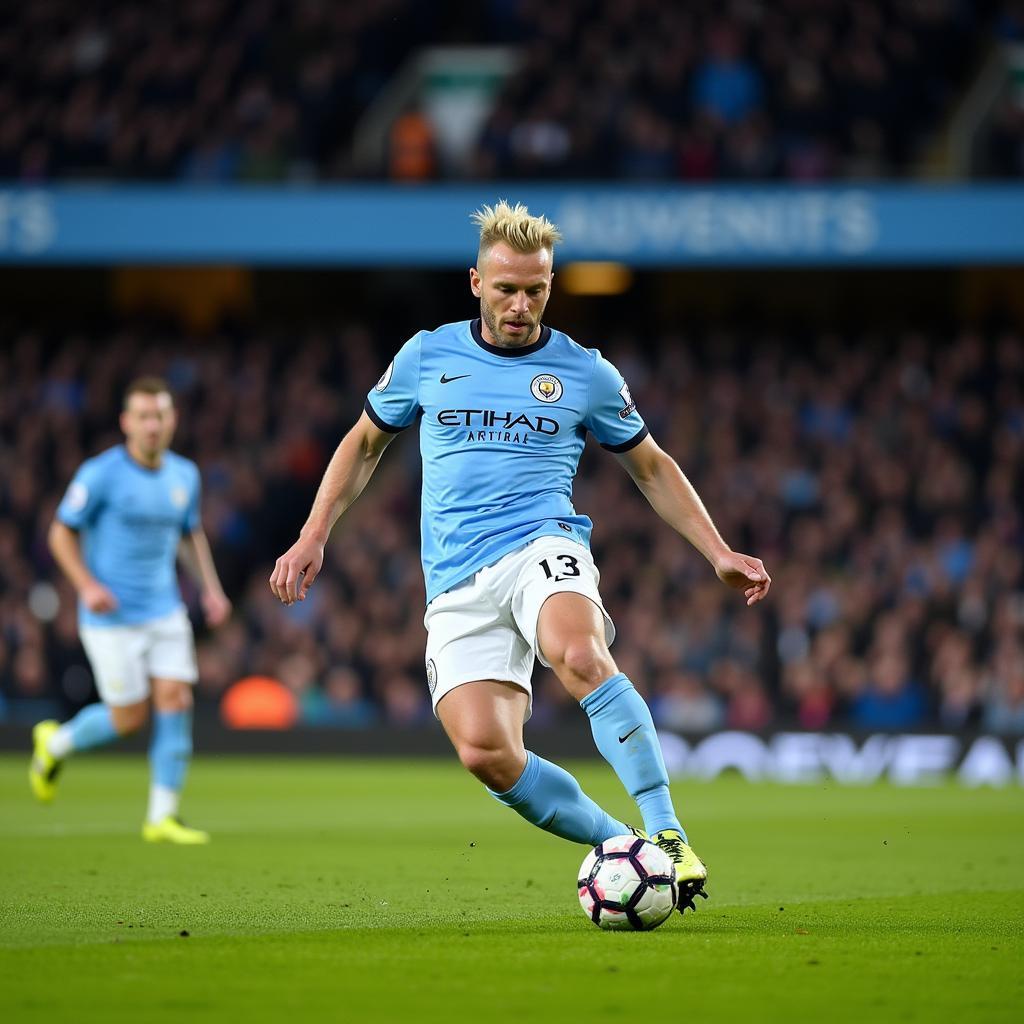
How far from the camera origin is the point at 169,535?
11250 mm

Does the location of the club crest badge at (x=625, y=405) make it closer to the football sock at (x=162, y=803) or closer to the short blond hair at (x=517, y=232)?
the short blond hair at (x=517, y=232)

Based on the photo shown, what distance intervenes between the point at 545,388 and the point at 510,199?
1621 cm

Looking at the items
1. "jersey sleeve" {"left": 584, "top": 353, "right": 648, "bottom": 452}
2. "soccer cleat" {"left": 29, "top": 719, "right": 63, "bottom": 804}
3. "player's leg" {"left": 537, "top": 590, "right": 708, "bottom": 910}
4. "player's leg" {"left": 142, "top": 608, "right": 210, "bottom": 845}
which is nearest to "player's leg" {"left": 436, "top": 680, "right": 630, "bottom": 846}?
"player's leg" {"left": 537, "top": 590, "right": 708, "bottom": 910}

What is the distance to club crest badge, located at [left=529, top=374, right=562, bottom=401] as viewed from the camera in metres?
6.71

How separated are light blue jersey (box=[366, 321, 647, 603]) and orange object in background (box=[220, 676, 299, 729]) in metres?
13.2

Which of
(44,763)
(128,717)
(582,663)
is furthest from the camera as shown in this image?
(44,763)

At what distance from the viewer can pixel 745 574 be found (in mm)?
6488

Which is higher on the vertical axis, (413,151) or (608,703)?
(413,151)

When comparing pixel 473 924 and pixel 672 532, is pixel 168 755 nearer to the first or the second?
pixel 473 924

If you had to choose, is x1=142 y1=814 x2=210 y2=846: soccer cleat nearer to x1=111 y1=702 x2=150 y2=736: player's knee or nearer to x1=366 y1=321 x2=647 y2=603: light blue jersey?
x1=111 y1=702 x2=150 y2=736: player's knee

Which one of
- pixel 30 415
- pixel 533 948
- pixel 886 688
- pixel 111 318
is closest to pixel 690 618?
pixel 886 688

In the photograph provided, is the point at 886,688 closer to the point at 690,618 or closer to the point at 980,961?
the point at 690,618

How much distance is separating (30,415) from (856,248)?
9812 mm

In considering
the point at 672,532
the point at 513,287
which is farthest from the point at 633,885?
the point at 672,532
